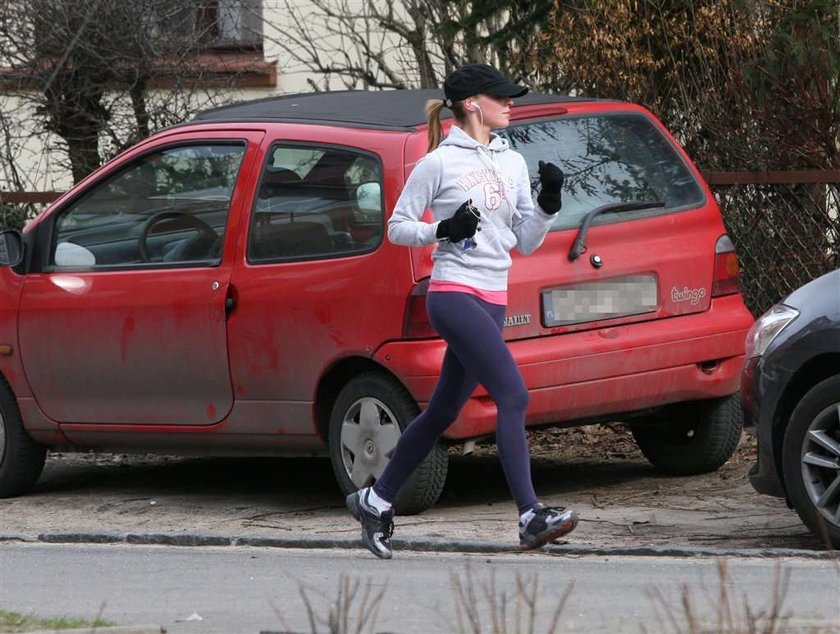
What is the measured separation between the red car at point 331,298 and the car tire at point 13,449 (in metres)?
0.01

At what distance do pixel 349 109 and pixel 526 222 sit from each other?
6.31 feet

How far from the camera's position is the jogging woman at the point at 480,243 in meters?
6.64

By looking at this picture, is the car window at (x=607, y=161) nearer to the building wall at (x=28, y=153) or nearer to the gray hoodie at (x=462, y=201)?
the gray hoodie at (x=462, y=201)

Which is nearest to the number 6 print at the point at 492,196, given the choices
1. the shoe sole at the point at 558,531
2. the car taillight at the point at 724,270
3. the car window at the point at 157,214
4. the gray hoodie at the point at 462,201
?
the gray hoodie at the point at 462,201

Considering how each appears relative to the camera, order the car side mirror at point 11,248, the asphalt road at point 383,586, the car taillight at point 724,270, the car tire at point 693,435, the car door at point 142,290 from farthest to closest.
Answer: the car side mirror at point 11,248
the car tire at point 693,435
the car door at point 142,290
the car taillight at point 724,270
the asphalt road at point 383,586

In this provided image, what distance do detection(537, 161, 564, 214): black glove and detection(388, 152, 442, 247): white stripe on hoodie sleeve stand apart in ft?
1.23

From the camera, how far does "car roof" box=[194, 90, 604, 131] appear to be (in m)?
8.23

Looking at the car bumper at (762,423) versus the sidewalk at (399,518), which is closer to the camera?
the car bumper at (762,423)

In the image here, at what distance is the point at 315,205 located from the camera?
8.24 meters

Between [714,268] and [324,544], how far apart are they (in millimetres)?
2263

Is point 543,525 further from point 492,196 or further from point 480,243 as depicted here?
point 492,196

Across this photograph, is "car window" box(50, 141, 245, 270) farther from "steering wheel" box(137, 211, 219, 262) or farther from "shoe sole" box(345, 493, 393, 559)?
"shoe sole" box(345, 493, 393, 559)

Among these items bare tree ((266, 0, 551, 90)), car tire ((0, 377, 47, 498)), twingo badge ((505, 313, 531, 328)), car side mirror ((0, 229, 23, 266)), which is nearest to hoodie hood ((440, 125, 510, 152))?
twingo badge ((505, 313, 531, 328))

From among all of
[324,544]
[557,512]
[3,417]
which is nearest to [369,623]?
[557,512]
